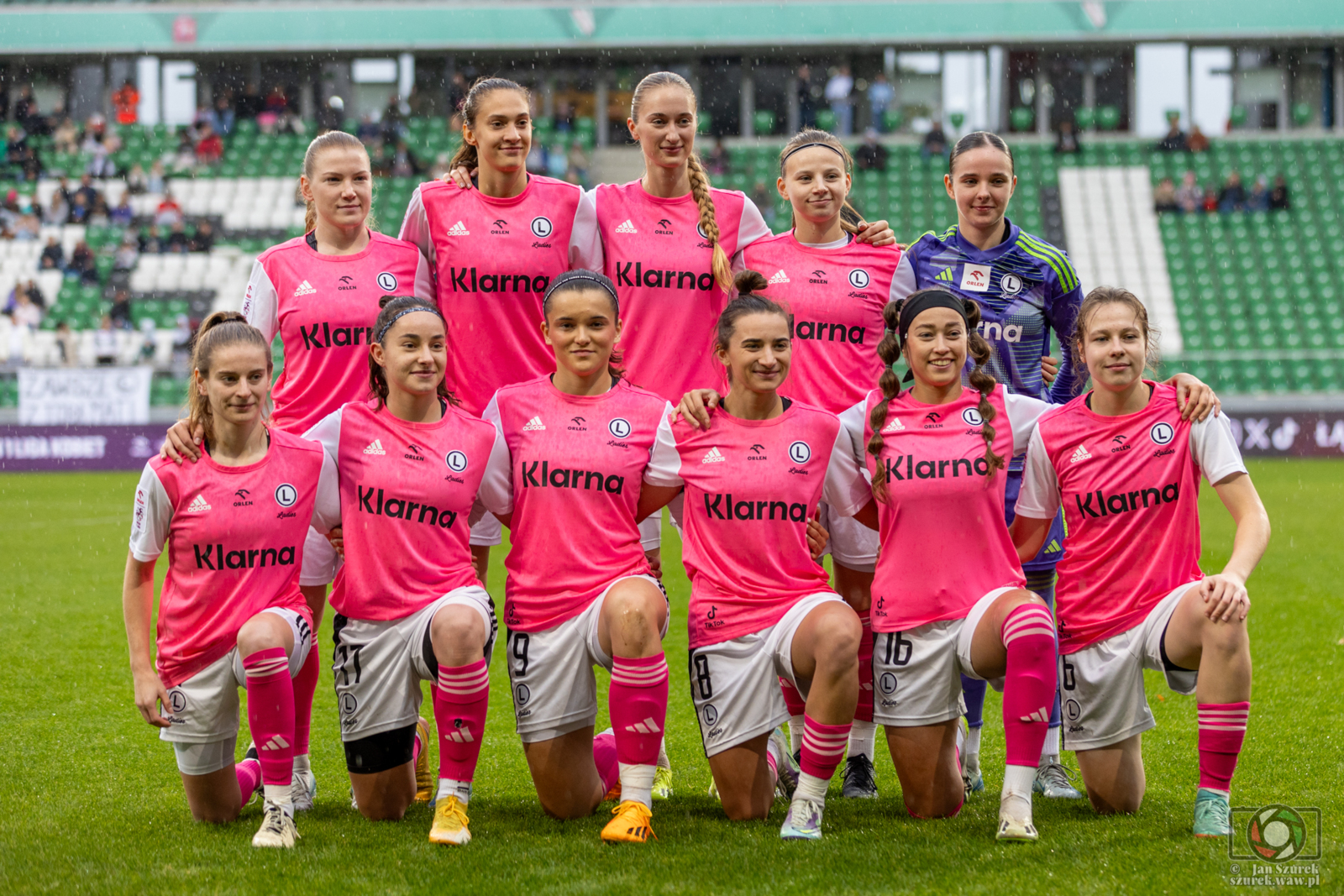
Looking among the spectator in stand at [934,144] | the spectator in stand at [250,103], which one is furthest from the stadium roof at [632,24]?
the spectator in stand at [934,144]

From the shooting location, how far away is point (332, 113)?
27156 mm

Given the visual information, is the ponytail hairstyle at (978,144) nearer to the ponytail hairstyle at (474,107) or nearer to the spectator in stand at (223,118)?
the ponytail hairstyle at (474,107)

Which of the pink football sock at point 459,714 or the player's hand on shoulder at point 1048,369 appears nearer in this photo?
the pink football sock at point 459,714

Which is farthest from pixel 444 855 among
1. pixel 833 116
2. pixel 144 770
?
→ pixel 833 116

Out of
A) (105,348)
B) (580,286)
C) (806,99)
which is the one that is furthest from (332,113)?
A: (580,286)

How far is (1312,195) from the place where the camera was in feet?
80.2

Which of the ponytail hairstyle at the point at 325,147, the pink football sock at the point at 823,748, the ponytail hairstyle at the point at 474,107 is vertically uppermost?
the ponytail hairstyle at the point at 474,107

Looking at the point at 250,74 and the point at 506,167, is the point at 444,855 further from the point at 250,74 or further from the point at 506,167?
the point at 250,74

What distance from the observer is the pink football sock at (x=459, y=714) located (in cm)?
384

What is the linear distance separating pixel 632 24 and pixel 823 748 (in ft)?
77.5

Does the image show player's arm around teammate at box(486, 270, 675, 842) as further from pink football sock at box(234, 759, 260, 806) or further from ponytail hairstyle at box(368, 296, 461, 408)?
pink football sock at box(234, 759, 260, 806)

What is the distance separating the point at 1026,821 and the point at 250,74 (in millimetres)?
26496

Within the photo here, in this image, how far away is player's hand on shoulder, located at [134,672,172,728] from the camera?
3.81m

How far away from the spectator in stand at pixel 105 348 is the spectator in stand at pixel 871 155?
13.5m
